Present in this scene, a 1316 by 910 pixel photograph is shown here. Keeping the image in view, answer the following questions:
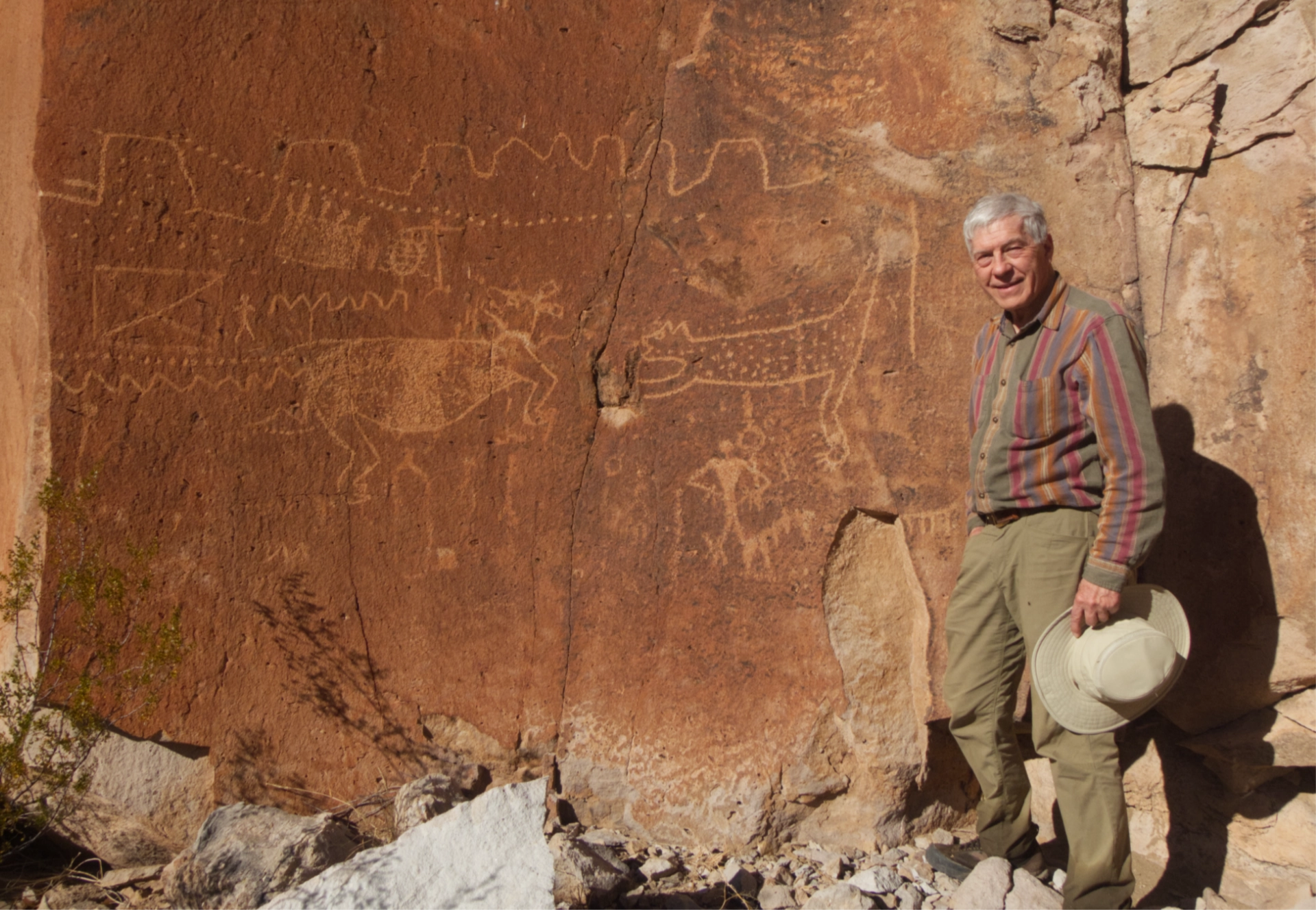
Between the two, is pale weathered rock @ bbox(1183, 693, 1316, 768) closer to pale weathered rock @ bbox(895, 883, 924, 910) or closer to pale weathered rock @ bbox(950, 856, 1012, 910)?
pale weathered rock @ bbox(950, 856, 1012, 910)

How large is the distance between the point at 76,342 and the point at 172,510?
505mm

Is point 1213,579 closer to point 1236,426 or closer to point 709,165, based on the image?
point 1236,426

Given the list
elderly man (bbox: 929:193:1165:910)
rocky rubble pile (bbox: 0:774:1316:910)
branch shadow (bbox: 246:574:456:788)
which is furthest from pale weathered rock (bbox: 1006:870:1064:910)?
branch shadow (bbox: 246:574:456:788)

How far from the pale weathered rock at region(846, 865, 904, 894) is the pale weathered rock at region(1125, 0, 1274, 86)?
231 cm

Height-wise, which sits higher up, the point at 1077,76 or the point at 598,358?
the point at 1077,76

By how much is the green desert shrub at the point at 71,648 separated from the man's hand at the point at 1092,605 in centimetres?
214

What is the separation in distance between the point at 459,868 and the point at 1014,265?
1.76m

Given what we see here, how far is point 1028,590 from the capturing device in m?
2.05

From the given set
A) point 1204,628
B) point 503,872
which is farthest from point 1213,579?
point 503,872

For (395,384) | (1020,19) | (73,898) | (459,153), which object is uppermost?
(1020,19)

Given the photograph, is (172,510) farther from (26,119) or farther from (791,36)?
(791,36)

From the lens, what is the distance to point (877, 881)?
2.31 m

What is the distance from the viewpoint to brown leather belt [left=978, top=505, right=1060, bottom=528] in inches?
80.7

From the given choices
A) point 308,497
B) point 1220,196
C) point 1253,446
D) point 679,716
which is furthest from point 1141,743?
point 308,497
